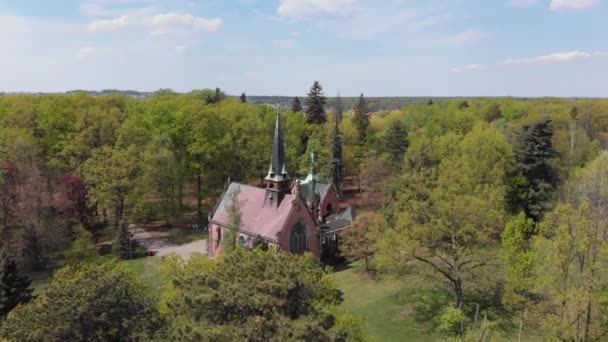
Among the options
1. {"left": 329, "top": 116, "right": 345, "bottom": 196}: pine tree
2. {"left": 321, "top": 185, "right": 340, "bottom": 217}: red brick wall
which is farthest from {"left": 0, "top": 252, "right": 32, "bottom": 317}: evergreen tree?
{"left": 329, "top": 116, "right": 345, "bottom": 196}: pine tree

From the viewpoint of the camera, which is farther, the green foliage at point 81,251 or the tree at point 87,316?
the green foliage at point 81,251

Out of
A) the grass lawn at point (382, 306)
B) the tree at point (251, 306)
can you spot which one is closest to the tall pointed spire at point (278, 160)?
A: the grass lawn at point (382, 306)

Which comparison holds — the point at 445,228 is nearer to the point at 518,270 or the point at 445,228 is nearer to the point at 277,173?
the point at 518,270

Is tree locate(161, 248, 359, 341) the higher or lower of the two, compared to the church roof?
higher

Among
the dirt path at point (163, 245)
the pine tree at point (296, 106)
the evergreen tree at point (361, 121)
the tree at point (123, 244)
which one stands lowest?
the dirt path at point (163, 245)

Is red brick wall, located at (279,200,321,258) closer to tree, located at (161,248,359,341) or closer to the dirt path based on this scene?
the dirt path

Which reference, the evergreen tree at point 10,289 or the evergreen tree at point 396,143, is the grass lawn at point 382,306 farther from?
the evergreen tree at point 396,143

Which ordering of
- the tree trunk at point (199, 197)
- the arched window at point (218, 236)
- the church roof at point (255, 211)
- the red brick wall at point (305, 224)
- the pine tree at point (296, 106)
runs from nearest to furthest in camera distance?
the red brick wall at point (305, 224) < the church roof at point (255, 211) < the arched window at point (218, 236) < the tree trunk at point (199, 197) < the pine tree at point (296, 106)
